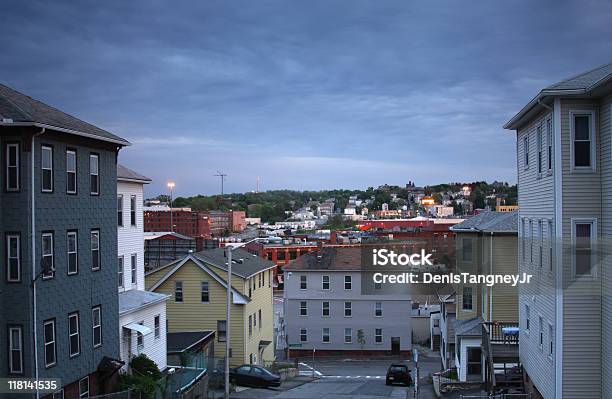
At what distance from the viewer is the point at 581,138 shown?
1808 cm

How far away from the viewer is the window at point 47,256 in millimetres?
18922

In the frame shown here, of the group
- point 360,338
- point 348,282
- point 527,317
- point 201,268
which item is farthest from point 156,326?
point 360,338

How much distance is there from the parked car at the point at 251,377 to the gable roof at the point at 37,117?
1425cm

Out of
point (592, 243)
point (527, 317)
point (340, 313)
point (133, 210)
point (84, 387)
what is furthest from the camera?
point (340, 313)

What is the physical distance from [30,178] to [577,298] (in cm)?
1631

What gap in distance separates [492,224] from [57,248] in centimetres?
2120

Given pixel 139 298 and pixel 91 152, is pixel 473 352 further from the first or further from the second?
pixel 91 152

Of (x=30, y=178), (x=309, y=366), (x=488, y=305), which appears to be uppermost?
(x=30, y=178)

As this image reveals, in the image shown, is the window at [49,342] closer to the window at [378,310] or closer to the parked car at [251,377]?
the parked car at [251,377]

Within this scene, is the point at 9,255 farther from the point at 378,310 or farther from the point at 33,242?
the point at 378,310

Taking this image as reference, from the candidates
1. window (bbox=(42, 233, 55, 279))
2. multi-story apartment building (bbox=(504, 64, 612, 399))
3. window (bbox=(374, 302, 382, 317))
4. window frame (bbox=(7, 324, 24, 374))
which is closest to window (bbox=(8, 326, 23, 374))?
window frame (bbox=(7, 324, 24, 374))

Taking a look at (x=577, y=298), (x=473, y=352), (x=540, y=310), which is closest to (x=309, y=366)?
(x=473, y=352)

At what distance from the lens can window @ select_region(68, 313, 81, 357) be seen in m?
20.6

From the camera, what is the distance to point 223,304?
38094mm
